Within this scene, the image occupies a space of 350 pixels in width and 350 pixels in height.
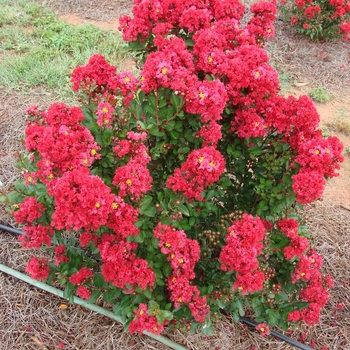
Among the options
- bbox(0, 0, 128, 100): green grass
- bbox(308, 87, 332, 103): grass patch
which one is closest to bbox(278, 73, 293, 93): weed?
bbox(308, 87, 332, 103): grass patch

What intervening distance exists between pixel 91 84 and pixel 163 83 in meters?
0.33

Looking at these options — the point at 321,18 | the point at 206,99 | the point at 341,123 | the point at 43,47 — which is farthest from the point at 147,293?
the point at 321,18

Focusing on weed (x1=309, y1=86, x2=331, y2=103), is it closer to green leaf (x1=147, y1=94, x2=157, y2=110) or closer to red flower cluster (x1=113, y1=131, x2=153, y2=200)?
green leaf (x1=147, y1=94, x2=157, y2=110)

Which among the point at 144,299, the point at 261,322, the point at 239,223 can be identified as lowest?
the point at 261,322

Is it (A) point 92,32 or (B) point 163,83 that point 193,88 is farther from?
(A) point 92,32

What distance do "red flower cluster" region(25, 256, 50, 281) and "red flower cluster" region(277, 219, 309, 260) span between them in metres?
1.16

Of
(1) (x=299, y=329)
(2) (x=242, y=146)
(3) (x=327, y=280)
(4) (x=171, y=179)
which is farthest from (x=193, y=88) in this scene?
(1) (x=299, y=329)

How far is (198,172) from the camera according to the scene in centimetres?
155

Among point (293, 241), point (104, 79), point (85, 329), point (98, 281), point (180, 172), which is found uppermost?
point (104, 79)

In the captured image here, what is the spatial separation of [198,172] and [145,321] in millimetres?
729

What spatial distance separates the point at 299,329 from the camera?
2377 mm

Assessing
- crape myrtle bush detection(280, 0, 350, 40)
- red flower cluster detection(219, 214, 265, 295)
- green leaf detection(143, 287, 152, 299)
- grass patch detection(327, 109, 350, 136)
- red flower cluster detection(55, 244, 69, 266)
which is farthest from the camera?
crape myrtle bush detection(280, 0, 350, 40)

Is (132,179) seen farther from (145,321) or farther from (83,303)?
(83,303)

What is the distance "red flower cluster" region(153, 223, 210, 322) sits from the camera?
5.29 feet
